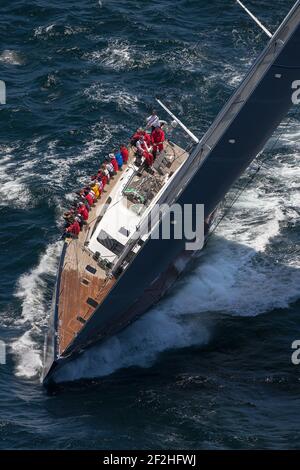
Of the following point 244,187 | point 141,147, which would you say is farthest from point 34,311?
point 244,187

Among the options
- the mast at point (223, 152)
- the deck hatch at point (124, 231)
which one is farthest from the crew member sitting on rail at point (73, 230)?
the mast at point (223, 152)

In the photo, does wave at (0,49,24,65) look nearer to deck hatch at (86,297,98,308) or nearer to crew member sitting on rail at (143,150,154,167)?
crew member sitting on rail at (143,150,154,167)

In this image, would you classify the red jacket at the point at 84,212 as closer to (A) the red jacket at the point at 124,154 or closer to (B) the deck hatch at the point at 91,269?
(B) the deck hatch at the point at 91,269

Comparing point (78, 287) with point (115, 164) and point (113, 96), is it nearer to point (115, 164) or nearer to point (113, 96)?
point (115, 164)

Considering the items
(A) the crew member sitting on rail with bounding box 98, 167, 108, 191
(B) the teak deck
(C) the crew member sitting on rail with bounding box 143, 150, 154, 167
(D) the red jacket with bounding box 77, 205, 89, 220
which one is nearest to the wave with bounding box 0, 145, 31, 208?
(A) the crew member sitting on rail with bounding box 98, 167, 108, 191

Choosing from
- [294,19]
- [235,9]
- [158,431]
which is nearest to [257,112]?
[294,19]
